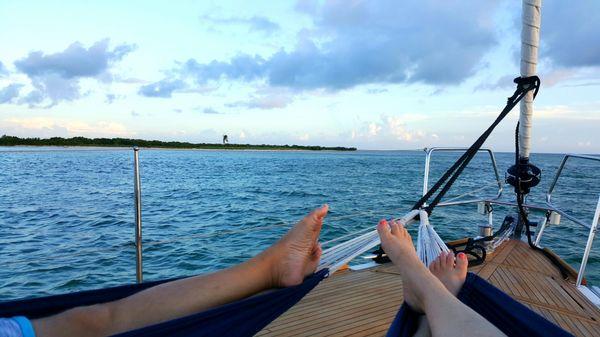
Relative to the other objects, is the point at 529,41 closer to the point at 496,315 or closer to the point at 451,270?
the point at 451,270

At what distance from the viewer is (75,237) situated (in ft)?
20.0

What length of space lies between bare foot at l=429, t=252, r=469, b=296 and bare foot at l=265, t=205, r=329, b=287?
1.58 feet

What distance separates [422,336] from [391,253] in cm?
35

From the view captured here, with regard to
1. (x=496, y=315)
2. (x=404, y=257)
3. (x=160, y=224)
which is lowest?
(x=160, y=224)

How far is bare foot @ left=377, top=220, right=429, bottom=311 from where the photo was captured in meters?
1.30

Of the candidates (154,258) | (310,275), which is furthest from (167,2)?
(310,275)

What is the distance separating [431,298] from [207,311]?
64 cm

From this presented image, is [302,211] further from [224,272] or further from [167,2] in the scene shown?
[224,272]

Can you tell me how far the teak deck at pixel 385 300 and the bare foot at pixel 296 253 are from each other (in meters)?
0.59

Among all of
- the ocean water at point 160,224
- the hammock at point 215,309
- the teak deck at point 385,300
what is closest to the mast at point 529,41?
the ocean water at point 160,224

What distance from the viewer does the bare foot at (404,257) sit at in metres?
1.30

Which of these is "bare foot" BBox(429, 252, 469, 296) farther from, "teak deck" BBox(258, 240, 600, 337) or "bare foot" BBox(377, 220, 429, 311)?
"teak deck" BBox(258, 240, 600, 337)

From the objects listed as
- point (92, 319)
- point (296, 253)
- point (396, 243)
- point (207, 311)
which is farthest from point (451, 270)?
point (92, 319)

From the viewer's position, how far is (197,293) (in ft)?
3.98
